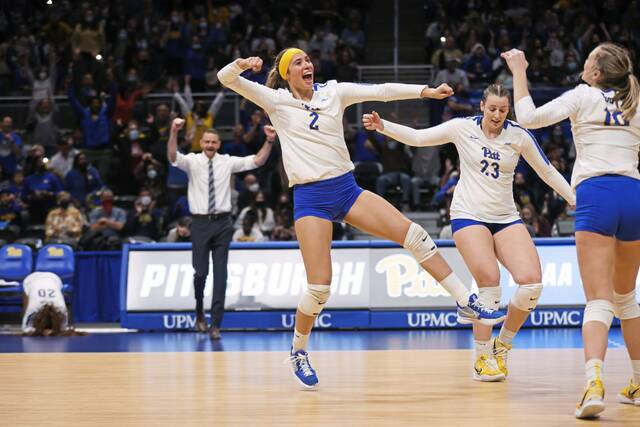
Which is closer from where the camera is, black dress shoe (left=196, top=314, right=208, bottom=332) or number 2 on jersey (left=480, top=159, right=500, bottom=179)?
number 2 on jersey (left=480, top=159, right=500, bottom=179)

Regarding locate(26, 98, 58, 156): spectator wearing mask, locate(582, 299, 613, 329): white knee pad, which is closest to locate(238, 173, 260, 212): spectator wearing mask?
locate(26, 98, 58, 156): spectator wearing mask

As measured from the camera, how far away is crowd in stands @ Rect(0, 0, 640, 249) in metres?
14.9

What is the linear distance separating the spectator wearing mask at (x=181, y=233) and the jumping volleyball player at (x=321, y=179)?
22.2 ft

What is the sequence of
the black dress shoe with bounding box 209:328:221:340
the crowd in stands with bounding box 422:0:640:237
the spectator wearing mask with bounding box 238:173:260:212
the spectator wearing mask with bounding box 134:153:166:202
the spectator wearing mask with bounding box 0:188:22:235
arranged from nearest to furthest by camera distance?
the black dress shoe with bounding box 209:328:221:340 < the spectator wearing mask with bounding box 238:173:260:212 < the spectator wearing mask with bounding box 0:188:22:235 < the spectator wearing mask with bounding box 134:153:166:202 < the crowd in stands with bounding box 422:0:640:237

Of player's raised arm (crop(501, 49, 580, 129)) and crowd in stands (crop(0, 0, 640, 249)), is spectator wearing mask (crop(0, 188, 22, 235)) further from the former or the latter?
player's raised arm (crop(501, 49, 580, 129))

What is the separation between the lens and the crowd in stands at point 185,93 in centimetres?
1491

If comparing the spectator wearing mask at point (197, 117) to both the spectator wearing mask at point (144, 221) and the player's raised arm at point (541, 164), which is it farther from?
the player's raised arm at point (541, 164)

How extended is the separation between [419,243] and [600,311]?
Result: 66.7 inches

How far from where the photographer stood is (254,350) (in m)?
9.77

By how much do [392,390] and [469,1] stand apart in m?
15.2

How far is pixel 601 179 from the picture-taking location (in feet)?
17.9

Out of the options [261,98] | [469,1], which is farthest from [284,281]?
[469,1]

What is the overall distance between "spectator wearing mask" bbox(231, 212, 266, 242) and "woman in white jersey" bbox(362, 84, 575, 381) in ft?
21.4

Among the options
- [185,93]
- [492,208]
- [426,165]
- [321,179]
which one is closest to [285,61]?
[321,179]
